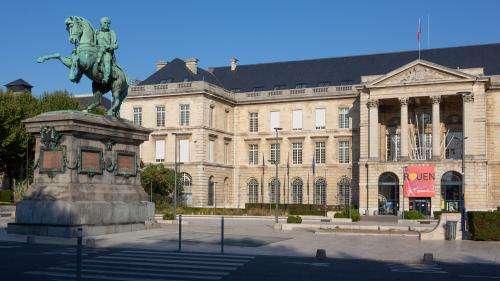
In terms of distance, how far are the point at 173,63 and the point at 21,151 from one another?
23.4m

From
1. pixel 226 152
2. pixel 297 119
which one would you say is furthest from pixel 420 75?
pixel 226 152

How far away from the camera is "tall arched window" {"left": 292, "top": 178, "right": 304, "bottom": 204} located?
7775cm

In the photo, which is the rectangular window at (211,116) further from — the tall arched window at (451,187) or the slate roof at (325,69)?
the tall arched window at (451,187)

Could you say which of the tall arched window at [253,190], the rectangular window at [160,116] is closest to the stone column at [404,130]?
the tall arched window at [253,190]

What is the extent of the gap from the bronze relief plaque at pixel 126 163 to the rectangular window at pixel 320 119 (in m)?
52.5

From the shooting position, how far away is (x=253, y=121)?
80.2 meters

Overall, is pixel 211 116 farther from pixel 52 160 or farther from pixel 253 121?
pixel 52 160

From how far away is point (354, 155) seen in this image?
246 feet

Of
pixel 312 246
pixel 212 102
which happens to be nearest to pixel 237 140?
pixel 212 102

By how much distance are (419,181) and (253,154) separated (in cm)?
2209

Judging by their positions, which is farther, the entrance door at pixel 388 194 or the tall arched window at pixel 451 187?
the entrance door at pixel 388 194

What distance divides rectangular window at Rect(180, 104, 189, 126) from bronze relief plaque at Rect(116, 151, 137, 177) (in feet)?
158

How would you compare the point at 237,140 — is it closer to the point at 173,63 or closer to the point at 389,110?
the point at 173,63

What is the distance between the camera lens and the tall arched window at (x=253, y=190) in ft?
262
